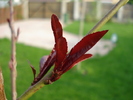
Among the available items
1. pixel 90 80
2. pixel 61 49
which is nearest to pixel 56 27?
pixel 61 49

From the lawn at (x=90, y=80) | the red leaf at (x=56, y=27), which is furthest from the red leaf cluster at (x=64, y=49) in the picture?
the lawn at (x=90, y=80)

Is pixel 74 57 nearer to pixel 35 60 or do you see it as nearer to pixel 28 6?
pixel 35 60

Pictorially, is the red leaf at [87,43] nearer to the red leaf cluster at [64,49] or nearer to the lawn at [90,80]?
the red leaf cluster at [64,49]

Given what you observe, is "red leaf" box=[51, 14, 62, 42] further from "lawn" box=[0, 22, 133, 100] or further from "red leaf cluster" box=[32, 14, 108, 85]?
"lawn" box=[0, 22, 133, 100]

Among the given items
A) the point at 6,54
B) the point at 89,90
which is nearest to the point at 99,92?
the point at 89,90

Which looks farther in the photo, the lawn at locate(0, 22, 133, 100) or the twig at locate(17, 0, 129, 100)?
the lawn at locate(0, 22, 133, 100)

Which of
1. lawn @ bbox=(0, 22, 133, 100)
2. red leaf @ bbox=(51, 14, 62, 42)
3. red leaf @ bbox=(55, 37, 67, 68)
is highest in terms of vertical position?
red leaf @ bbox=(51, 14, 62, 42)

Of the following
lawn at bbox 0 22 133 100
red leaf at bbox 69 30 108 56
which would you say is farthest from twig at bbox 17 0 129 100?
lawn at bbox 0 22 133 100

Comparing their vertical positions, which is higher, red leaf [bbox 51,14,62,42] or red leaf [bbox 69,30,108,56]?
red leaf [bbox 51,14,62,42]

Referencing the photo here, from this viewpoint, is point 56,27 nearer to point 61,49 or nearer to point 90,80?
point 61,49
